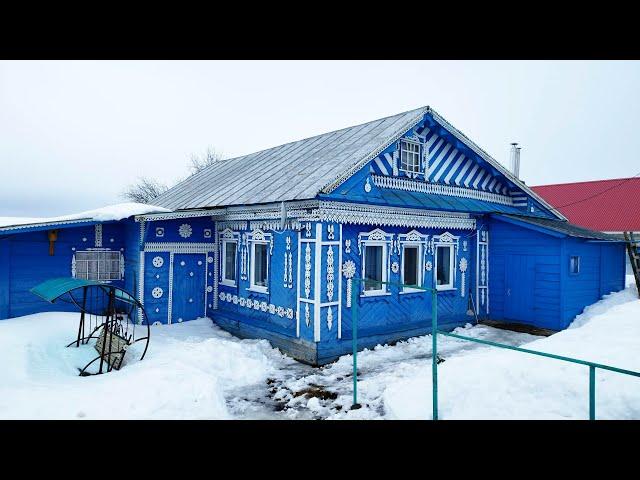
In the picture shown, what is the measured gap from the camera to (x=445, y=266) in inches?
513

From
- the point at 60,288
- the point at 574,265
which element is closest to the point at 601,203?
the point at 574,265

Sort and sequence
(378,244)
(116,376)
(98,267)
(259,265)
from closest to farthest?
1. (116,376)
2. (378,244)
3. (259,265)
4. (98,267)

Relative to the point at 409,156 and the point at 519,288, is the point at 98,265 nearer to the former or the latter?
the point at 409,156

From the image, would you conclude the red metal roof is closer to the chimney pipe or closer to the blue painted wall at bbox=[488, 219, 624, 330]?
the chimney pipe

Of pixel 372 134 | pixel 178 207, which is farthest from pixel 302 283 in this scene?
pixel 178 207

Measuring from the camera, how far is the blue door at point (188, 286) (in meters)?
12.8

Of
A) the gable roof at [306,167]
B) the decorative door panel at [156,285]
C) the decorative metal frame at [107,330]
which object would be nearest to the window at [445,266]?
the gable roof at [306,167]

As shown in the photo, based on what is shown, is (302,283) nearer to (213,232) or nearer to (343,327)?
(343,327)

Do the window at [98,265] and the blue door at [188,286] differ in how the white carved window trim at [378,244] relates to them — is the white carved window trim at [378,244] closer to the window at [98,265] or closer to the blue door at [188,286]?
the blue door at [188,286]

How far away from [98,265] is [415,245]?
30.1ft

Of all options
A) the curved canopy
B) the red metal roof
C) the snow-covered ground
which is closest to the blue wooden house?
the snow-covered ground

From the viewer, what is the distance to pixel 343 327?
33.6ft

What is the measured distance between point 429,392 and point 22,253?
35.5ft

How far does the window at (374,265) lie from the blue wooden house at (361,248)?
0.03 meters
